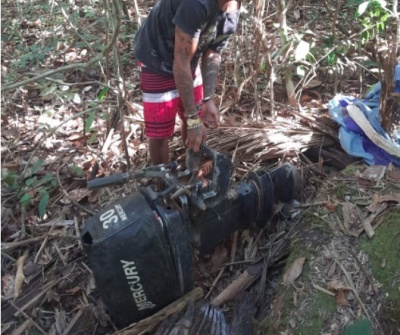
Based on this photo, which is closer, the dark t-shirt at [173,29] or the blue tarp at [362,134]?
the dark t-shirt at [173,29]

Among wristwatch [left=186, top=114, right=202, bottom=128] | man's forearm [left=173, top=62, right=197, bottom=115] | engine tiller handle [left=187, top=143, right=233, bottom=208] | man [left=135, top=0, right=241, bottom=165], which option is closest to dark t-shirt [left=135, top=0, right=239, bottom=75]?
man [left=135, top=0, right=241, bottom=165]

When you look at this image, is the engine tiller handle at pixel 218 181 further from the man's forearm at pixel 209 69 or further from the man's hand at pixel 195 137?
the man's forearm at pixel 209 69

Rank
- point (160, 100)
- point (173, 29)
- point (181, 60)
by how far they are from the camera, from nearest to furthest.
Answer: point (181, 60), point (173, 29), point (160, 100)

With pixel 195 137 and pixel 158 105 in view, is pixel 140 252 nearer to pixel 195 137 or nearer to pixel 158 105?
pixel 195 137

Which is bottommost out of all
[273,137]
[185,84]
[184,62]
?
[273,137]

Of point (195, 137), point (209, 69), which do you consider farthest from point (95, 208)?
point (209, 69)

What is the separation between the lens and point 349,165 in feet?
9.77

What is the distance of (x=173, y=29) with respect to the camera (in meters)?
2.50

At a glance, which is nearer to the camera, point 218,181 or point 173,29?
point 218,181

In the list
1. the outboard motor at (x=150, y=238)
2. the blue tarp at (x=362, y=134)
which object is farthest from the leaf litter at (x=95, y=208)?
the outboard motor at (x=150, y=238)

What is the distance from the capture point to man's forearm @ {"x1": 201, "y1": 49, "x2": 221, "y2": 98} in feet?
9.32

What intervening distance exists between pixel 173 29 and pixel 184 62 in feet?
0.84

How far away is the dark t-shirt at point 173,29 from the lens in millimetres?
2254

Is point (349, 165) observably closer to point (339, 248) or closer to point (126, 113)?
point (339, 248)
